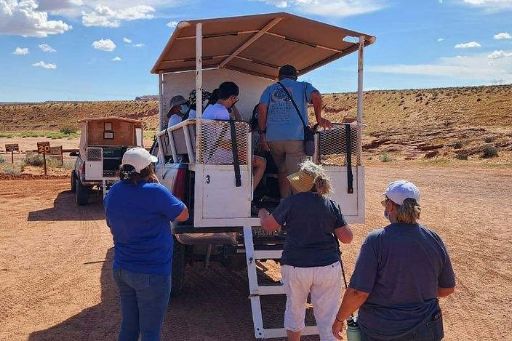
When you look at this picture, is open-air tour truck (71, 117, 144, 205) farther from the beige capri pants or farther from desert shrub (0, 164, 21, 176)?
the beige capri pants

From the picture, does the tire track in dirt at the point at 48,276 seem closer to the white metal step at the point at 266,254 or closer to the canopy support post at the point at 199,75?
the white metal step at the point at 266,254

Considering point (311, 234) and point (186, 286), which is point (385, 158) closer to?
point (186, 286)

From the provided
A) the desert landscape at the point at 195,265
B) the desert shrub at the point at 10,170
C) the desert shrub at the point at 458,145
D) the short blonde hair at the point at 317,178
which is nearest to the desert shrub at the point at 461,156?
the desert landscape at the point at 195,265

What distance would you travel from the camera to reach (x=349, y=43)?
7176mm

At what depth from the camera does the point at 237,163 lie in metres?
6.06

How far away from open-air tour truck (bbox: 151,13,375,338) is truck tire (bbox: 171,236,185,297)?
0.04 feet

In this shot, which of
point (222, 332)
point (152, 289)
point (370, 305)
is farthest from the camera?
point (222, 332)

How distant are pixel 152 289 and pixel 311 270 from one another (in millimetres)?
1184

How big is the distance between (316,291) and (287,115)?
2367 millimetres

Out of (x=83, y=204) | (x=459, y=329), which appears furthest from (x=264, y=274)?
(x=83, y=204)

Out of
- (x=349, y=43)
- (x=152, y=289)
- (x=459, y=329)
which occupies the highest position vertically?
(x=349, y=43)

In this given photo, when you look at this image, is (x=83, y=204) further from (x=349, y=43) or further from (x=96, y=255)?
(x=349, y=43)

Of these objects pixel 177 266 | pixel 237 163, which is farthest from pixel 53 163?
pixel 237 163

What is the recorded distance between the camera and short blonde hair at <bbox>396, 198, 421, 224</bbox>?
3.44m
